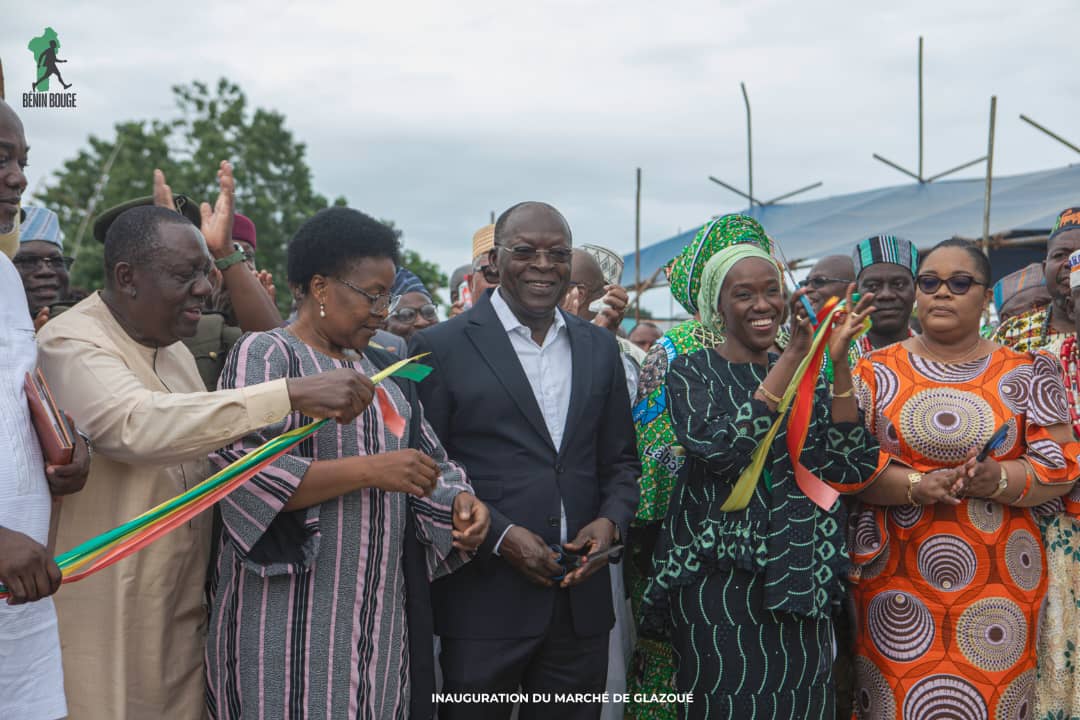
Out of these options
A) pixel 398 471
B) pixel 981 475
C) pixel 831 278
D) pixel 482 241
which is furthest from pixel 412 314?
pixel 981 475

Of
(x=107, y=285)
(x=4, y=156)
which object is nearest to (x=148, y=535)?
(x=107, y=285)

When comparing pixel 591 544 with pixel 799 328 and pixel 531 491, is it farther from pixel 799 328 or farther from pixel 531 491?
pixel 799 328

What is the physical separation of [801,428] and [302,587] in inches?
72.1

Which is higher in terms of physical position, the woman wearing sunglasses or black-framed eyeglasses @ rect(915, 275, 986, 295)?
the woman wearing sunglasses

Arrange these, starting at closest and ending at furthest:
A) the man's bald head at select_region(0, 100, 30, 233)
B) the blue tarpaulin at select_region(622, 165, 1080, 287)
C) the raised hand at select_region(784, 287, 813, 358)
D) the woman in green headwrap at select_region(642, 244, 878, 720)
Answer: the man's bald head at select_region(0, 100, 30, 233) → the raised hand at select_region(784, 287, 813, 358) → the woman in green headwrap at select_region(642, 244, 878, 720) → the blue tarpaulin at select_region(622, 165, 1080, 287)

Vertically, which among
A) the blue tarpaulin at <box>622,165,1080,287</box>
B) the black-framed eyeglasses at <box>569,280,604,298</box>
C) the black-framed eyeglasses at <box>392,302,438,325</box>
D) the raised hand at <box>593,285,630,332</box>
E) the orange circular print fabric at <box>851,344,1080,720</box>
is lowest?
the orange circular print fabric at <box>851,344,1080,720</box>

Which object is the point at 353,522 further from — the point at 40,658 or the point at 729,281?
the point at 729,281

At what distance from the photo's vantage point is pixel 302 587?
9.89ft

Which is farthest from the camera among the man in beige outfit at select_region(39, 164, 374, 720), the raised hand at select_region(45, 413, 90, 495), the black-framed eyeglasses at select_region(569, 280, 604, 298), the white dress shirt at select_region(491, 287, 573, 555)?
the black-framed eyeglasses at select_region(569, 280, 604, 298)

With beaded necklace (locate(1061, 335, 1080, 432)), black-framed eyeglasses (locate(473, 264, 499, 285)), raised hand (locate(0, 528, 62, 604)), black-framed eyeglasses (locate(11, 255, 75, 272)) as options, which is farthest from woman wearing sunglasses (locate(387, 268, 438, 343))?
raised hand (locate(0, 528, 62, 604))

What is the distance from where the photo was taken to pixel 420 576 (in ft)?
11.2

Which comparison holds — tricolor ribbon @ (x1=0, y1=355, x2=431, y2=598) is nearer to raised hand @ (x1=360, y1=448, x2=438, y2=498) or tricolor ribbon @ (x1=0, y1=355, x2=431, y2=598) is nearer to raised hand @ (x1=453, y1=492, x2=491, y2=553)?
raised hand @ (x1=360, y1=448, x2=438, y2=498)

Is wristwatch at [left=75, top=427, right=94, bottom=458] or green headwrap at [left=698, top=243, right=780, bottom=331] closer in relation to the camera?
wristwatch at [left=75, top=427, right=94, bottom=458]

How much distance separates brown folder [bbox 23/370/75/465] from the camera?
8.28 ft
